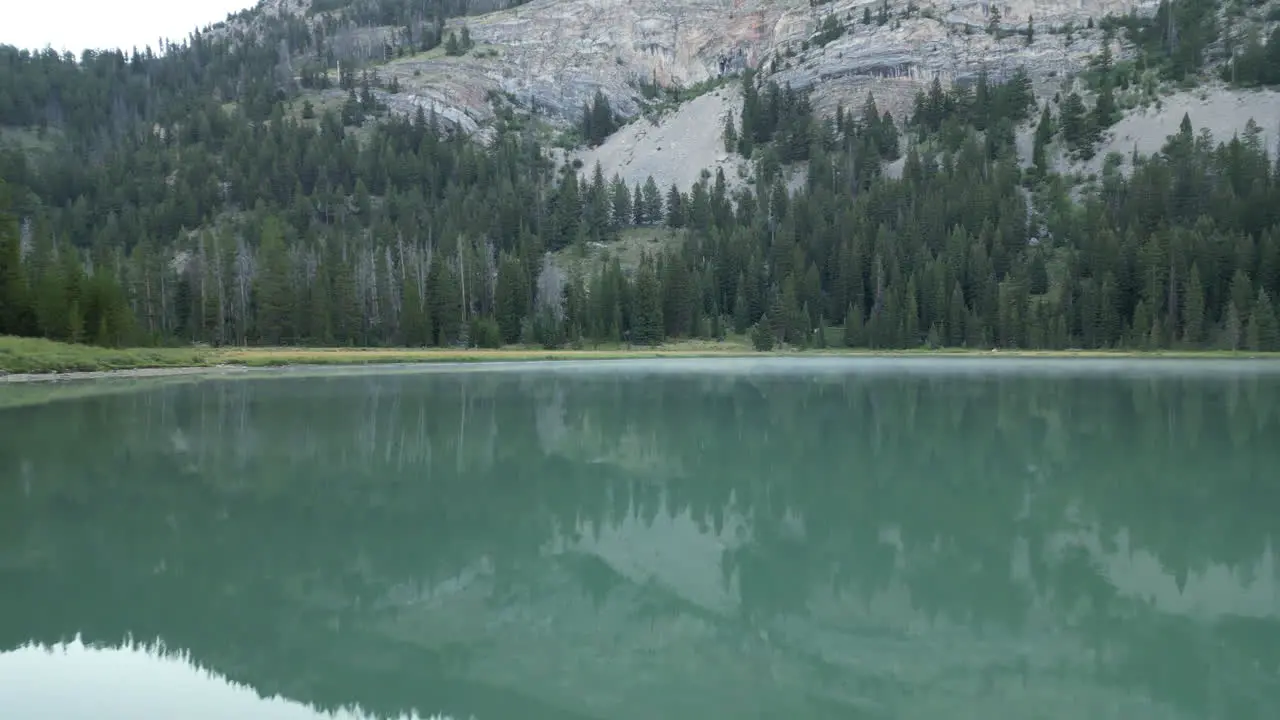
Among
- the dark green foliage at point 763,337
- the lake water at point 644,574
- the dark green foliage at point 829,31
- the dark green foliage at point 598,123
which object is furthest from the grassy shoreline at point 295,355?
the dark green foliage at point 829,31

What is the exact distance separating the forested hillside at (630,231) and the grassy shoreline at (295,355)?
11.2ft

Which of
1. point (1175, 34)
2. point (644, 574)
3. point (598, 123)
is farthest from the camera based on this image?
point (598, 123)

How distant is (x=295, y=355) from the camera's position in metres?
72.4

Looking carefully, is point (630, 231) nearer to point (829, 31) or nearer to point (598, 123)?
point (598, 123)

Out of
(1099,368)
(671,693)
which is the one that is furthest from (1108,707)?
(1099,368)

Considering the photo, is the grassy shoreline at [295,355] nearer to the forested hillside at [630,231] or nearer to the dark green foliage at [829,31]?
the forested hillside at [630,231]

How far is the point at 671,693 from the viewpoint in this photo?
7.78m

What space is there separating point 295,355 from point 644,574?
6764cm

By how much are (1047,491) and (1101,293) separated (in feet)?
262

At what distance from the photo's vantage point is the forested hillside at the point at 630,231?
8488 cm

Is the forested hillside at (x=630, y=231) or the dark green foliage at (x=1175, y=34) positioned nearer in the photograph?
the forested hillside at (x=630, y=231)

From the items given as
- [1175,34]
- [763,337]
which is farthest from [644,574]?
[1175,34]

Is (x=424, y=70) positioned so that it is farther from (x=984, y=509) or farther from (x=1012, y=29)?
(x=984, y=509)

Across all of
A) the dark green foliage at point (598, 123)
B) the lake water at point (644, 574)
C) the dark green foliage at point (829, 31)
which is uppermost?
the dark green foliage at point (829, 31)
